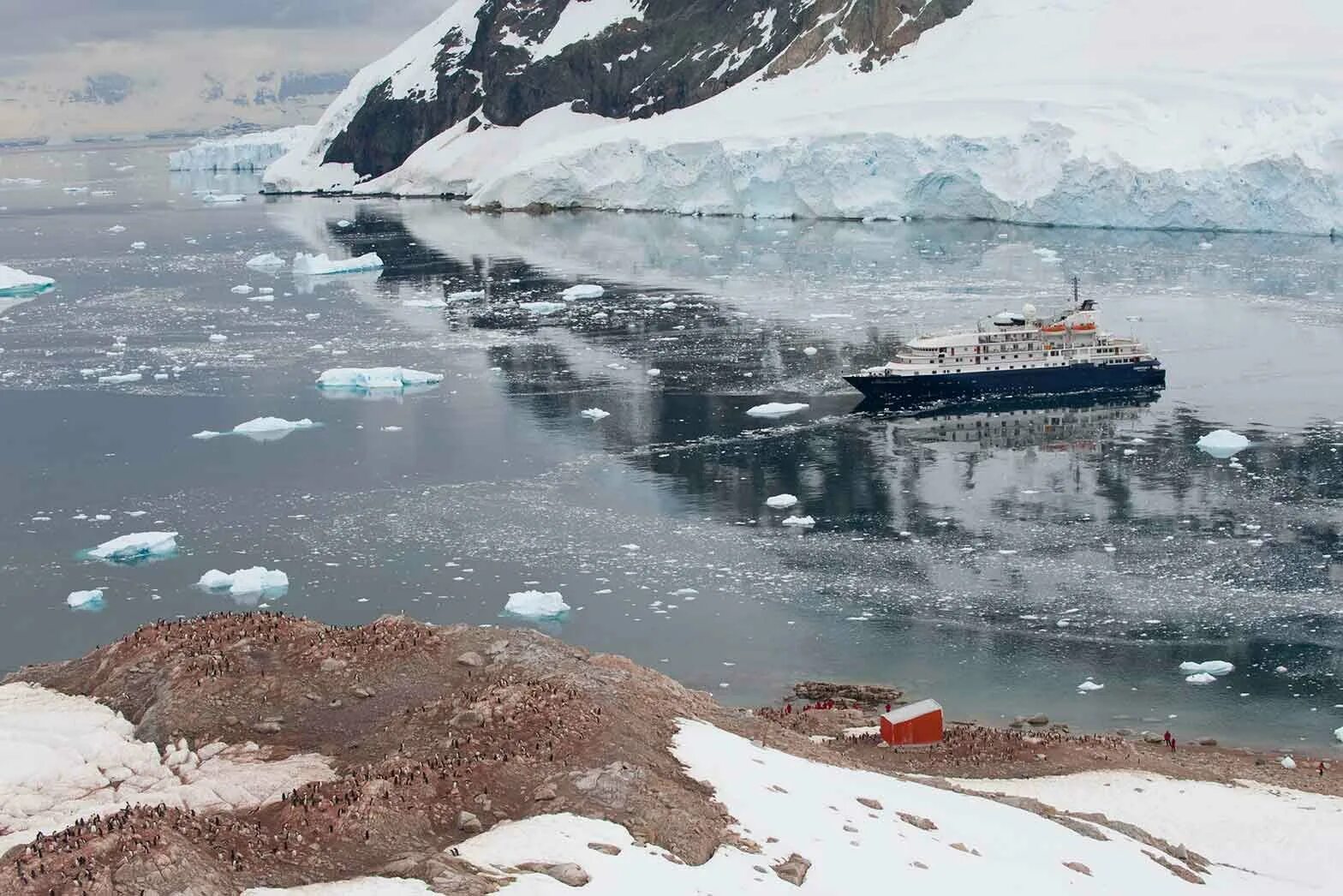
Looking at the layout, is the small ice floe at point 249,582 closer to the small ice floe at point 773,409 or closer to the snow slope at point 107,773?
the snow slope at point 107,773

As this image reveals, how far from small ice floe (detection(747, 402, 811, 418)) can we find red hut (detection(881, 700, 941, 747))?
2333 cm

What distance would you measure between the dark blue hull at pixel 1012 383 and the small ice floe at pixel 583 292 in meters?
22.8

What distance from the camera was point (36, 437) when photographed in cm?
4488

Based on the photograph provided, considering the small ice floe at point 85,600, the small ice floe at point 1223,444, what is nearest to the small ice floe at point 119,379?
the small ice floe at point 85,600

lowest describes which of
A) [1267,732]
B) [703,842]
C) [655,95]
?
[1267,732]

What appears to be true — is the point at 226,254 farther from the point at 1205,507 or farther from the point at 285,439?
the point at 1205,507

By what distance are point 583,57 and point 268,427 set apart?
9307 cm

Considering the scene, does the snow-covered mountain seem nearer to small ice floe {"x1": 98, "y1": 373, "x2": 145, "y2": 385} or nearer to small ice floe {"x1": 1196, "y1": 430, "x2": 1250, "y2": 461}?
small ice floe {"x1": 1196, "y1": 430, "x2": 1250, "y2": 461}

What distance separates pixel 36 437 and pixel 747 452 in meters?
21.1

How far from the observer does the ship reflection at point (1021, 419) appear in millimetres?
44781

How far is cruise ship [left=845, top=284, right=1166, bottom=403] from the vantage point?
4941cm

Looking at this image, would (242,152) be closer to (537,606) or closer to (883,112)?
(883,112)

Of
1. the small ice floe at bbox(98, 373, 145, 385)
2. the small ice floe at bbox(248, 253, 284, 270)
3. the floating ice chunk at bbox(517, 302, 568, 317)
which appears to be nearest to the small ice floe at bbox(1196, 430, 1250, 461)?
the floating ice chunk at bbox(517, 302, 568, 317)

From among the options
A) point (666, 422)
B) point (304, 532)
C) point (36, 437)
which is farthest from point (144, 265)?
point (304, 532)
